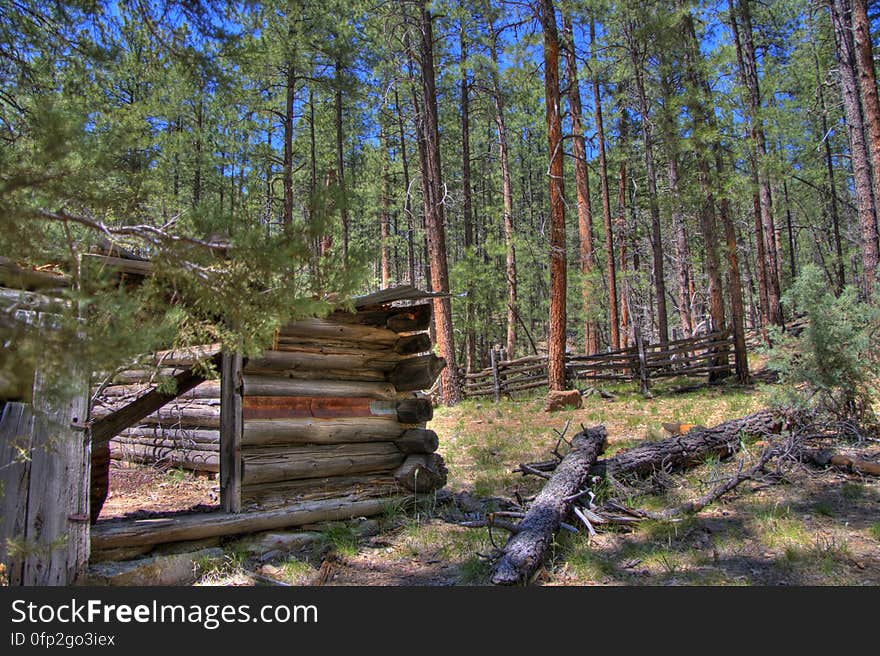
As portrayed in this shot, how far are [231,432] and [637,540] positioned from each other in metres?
4.09

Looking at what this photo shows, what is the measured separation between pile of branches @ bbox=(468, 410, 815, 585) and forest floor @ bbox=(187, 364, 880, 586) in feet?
0.45

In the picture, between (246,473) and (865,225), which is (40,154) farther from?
(865,225)

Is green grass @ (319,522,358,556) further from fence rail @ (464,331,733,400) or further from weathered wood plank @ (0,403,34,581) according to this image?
fence rail @ (464,331,733,400)

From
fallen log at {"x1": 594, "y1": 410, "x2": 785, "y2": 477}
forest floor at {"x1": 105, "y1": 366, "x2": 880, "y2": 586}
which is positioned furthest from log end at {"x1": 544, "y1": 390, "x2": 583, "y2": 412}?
fallen log at {"x1": 594, "y1": 410, "x2": 785, "y2": 477}

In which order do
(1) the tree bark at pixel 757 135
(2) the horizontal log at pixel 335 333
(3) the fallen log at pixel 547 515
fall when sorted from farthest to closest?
(1) the tree bark at pixel 757 135 → (2) the horizontal log at pixel 335 333 → (3) the fallen log at pixel 547 515

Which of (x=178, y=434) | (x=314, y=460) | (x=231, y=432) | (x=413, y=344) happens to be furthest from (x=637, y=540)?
(x=178, y=434)

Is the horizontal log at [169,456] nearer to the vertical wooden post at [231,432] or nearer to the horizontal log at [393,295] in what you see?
the vertical wooden post at [231,432]

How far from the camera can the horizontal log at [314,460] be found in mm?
5512

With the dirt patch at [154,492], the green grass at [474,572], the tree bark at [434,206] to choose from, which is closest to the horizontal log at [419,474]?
the green grass at [474,572]

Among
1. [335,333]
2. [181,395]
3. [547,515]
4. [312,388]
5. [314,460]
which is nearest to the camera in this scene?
[547,515]

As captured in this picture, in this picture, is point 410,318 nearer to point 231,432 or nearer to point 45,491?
point 231,432

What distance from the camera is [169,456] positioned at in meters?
8.47

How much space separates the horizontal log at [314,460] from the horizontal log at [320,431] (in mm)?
81

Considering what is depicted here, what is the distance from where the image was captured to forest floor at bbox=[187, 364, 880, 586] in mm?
4301
